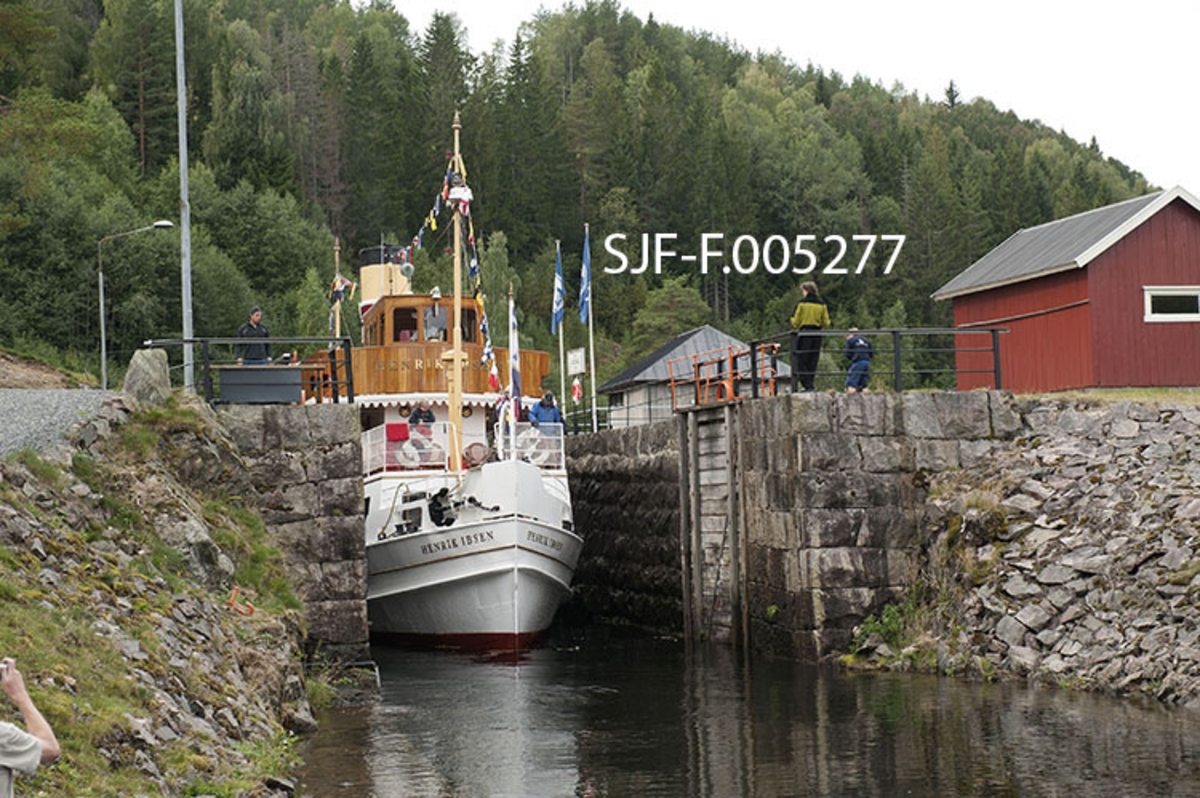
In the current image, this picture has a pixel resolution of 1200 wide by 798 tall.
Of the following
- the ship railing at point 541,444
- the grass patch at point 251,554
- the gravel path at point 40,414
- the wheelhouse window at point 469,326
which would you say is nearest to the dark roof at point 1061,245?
the ship railing at point 541,444

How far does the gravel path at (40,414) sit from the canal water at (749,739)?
14.8 ft

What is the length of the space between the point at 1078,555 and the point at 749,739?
212 inches

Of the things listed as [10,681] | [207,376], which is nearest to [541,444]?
[207,376]

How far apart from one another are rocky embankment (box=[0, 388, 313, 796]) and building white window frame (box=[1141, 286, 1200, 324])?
663 inches

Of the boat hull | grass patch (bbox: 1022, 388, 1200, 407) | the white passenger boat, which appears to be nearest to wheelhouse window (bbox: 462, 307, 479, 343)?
the white passenger boat

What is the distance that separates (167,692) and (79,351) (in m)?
52.3

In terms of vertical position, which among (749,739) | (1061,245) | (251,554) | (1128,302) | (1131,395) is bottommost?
(749,739)

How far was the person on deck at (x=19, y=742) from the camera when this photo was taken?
7742mm

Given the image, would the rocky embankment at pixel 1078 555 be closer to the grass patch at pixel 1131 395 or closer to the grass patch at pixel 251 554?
the grass patch at pixel 1131 395

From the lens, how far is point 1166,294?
29.4 m

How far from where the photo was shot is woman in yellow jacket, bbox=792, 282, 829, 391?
79.4ft

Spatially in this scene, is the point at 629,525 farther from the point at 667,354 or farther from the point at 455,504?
the point at 667,354

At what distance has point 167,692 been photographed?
13.1 metres

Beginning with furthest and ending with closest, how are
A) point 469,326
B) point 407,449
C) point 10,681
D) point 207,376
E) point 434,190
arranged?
point 434,190 < point 469,326 < point 407,449 < point 207,376 < point 10,681
